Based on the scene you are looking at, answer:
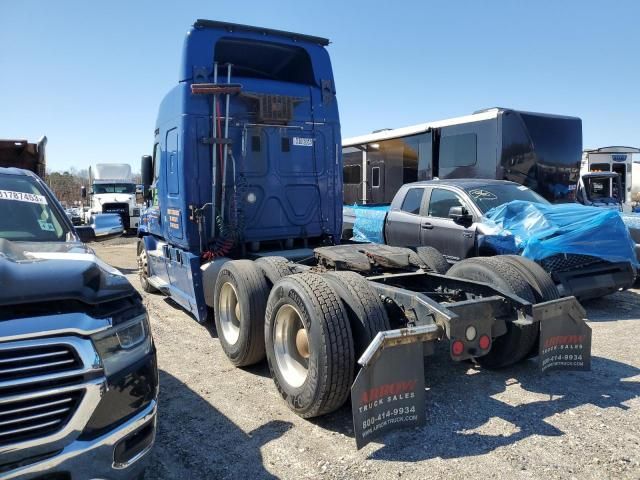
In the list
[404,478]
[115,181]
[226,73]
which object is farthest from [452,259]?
[115,181]

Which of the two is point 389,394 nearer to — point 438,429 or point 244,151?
point 438,429

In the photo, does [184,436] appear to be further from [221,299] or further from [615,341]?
[615,341]

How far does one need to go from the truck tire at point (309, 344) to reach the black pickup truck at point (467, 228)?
2.35m

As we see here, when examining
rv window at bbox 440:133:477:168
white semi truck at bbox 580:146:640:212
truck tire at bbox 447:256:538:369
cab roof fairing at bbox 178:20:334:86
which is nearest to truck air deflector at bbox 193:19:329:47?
cab roof fairing at bbox 178:20:334:86

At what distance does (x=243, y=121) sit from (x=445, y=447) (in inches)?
178

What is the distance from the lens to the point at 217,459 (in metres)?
3.19

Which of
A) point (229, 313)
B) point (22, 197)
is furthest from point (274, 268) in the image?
point (22, 197)

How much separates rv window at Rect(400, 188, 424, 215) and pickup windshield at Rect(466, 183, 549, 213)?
3.19 ft

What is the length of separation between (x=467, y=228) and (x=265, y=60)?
386 centimetres

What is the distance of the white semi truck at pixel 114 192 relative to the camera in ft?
71.8

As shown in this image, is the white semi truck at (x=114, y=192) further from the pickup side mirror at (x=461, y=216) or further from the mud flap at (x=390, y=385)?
the mud flap at (x=390, y=385)

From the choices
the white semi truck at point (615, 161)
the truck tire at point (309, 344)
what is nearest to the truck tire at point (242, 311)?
the truck tire at point (309, 344)

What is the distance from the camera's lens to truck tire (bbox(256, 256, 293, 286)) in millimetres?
4750

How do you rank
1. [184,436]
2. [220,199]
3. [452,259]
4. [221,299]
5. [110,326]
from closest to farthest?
[110,326] < [184,436] < [221,299] < [220,199] < [452,259]
